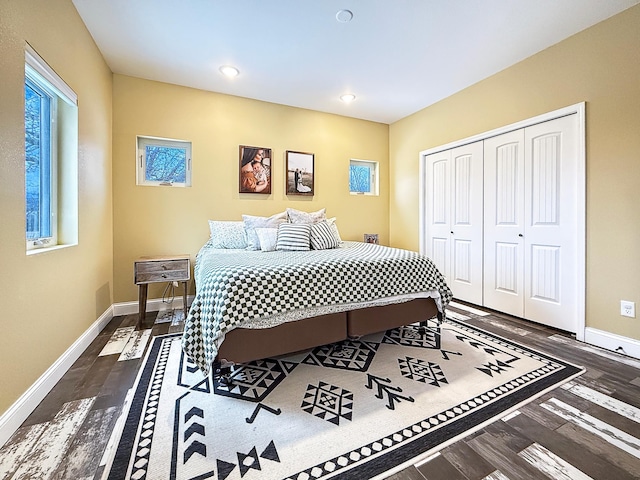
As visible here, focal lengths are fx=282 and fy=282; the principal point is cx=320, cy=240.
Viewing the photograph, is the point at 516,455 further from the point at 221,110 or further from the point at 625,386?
the point at 221,110

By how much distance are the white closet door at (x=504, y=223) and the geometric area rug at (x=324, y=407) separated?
0.90 metres

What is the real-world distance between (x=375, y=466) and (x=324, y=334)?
0.87m

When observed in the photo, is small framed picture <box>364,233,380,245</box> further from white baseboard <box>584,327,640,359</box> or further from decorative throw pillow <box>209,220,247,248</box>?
white baseboard <box>584,327,640,359</box>

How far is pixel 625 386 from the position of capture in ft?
5.53

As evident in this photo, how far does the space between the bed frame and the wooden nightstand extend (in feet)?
4.44

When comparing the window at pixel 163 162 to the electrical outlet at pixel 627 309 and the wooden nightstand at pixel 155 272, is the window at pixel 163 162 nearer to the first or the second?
the wooden nightstand at pixel 155 272

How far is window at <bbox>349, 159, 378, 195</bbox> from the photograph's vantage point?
441cm

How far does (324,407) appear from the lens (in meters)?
1.51

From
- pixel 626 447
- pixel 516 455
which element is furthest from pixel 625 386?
pixel 516 455

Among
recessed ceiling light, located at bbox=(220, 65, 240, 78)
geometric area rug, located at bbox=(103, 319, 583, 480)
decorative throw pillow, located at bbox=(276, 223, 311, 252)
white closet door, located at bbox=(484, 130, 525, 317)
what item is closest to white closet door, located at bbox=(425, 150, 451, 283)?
white closet door, located at bbox=(484, 130, 525, 317)

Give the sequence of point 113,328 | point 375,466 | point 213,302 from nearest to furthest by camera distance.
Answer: point 375,466, point 213,302, point 113,328

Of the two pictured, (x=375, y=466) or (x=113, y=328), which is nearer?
(x=375, y=466)

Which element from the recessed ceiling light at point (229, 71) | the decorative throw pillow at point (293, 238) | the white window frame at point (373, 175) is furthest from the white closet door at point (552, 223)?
the recessed ceiling light at point (229, 71)

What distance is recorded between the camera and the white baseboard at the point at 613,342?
2.08 meters
